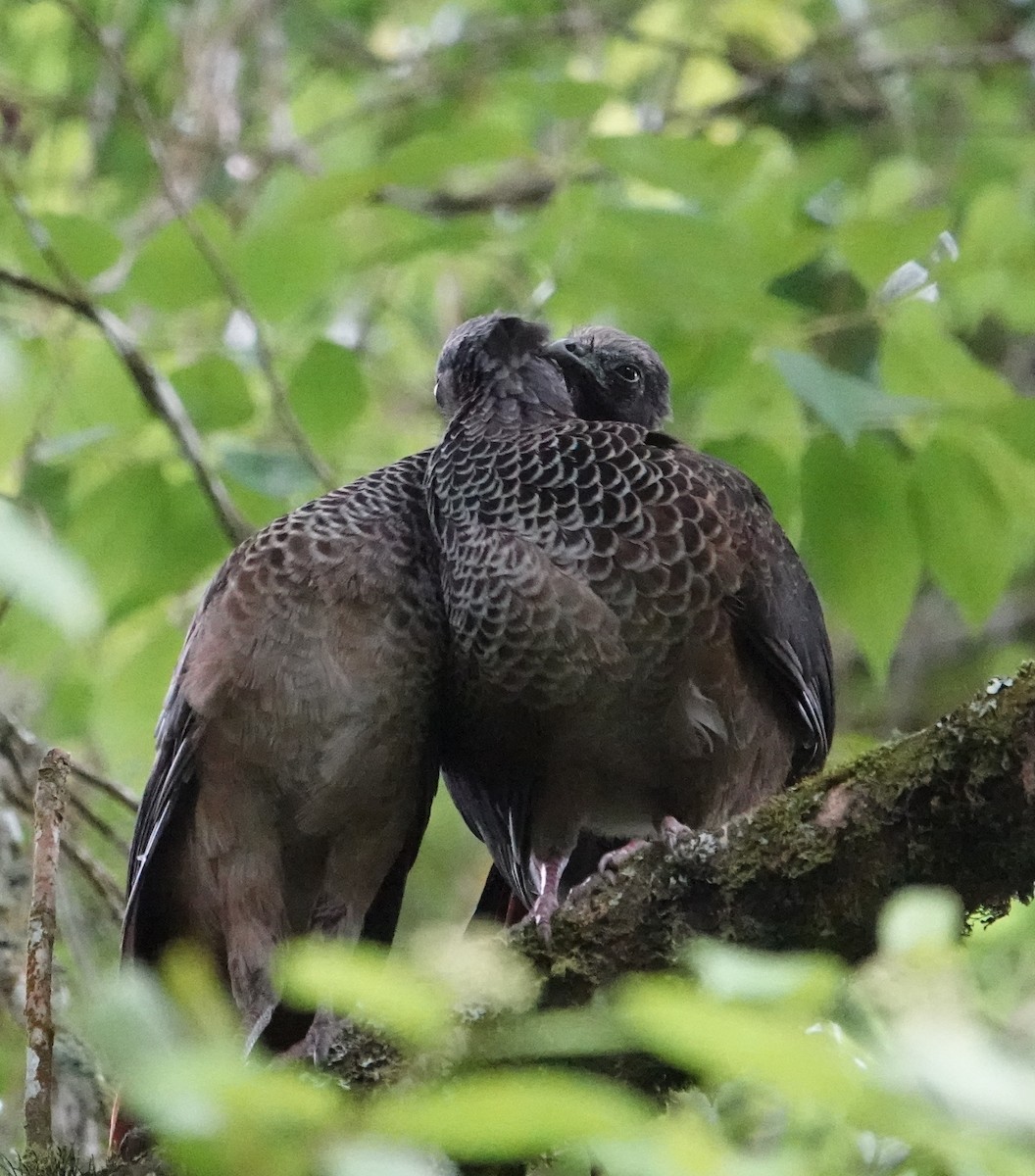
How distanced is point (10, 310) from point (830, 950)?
3.21m

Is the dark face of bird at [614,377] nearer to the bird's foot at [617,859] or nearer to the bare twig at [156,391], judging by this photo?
the bare twig at [156,391]

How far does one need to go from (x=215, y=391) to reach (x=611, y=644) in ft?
4.04

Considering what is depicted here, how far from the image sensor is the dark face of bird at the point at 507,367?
11.9ft

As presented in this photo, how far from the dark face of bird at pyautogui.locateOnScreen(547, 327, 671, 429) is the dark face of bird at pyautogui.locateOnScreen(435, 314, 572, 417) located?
0.10 m

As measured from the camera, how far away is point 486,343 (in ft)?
12.0

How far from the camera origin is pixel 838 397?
9.78ft

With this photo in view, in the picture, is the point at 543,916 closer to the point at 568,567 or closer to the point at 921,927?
the point at 568,567

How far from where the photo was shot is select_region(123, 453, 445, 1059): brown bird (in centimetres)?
305

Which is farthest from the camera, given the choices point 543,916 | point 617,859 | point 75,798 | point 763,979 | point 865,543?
point 75,798

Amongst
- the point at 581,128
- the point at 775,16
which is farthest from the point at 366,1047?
the point at 775,16

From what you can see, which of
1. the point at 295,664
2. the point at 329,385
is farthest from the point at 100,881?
the point at 329,385

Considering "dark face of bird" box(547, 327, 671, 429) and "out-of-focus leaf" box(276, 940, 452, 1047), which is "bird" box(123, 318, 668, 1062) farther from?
"out-of-focus leaf" box(276, 940, 452, 1047)

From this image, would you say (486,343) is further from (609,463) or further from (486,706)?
(486,706)

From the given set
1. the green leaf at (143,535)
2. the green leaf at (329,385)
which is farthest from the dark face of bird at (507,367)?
the green leaf at (143,535)
